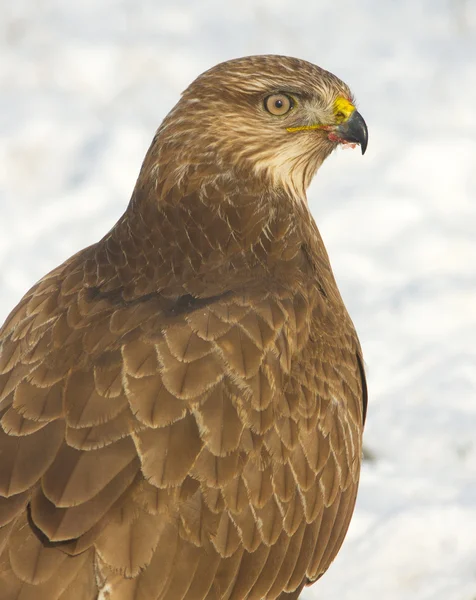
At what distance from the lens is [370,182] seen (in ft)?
31.9

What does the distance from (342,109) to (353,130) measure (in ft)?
0.35

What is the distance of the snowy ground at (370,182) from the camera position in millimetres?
7020

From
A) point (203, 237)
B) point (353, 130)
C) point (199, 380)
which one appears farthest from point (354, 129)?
A: point (199, 380)

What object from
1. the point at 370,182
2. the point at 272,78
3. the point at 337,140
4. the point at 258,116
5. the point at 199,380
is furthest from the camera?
the point at 370,182

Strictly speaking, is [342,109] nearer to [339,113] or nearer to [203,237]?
[339,113]

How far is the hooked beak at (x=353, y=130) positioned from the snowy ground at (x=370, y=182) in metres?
2.30

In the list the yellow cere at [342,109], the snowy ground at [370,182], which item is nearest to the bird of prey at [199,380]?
the yellow cere at [342,109]

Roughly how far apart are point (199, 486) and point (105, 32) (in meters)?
7.05

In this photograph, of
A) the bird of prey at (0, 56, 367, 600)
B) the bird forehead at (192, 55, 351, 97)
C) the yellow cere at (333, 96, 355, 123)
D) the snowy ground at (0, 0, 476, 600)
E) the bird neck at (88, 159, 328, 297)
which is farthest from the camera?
the snowy ground at (0, 0, 476, 600)

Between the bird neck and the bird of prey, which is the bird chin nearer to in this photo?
the bird of prey

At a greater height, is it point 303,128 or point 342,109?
point 342,109

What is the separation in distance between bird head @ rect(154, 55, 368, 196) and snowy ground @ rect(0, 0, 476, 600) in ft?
7.74

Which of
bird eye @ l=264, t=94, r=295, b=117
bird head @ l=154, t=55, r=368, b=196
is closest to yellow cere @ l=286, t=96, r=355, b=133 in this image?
bird head @ l=154, t=55, r=368, b=196

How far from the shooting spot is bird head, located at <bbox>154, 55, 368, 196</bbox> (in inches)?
213
